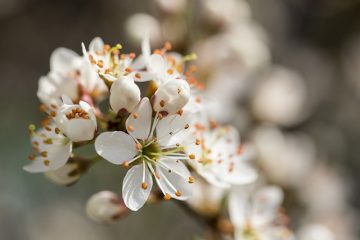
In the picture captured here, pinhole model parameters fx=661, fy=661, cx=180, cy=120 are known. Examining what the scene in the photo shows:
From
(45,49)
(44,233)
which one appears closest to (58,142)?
(44,233)

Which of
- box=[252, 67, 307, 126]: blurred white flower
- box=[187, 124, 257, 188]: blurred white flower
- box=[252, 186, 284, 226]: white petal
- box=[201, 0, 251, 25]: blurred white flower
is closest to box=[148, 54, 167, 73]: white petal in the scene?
box=[187, 124, 257, 188]: blurred white flower

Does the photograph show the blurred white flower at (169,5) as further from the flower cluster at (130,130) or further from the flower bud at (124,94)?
the flower bud at (124,94)

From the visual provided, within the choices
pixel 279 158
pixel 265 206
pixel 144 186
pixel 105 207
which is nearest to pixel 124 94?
pixel 144 186

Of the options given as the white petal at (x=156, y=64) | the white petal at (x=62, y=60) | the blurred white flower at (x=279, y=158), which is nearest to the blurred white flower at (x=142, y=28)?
the blurred white flower at (x=279, y=158)

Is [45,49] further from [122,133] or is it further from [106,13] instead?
[122,133]

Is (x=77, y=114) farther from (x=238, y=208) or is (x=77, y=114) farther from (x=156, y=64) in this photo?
(x=238, y=208)

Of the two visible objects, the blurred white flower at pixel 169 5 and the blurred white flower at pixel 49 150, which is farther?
the blurred white flower at pixel 169 5
